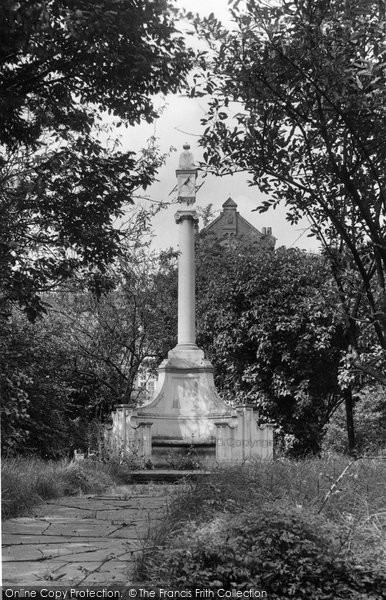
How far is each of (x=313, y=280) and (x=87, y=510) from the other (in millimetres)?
9391

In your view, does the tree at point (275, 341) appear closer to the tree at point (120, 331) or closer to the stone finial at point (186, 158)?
the tree at point (120, 331)

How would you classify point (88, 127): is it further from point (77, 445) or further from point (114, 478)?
point (77, 445)

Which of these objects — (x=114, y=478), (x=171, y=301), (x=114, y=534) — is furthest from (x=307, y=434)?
(x=114, y=534)

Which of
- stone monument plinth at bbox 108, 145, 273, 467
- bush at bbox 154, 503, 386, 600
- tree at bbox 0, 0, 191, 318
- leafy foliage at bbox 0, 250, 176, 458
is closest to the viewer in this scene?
bush at bbox 154, 503, 386, 600

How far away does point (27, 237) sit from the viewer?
6.70 meters

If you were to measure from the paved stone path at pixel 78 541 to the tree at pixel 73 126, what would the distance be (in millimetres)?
1786

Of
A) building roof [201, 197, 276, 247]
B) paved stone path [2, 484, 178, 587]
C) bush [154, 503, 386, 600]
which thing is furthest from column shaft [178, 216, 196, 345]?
bush [154, 503, 386, 600]

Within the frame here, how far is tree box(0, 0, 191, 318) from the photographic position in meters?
5.72

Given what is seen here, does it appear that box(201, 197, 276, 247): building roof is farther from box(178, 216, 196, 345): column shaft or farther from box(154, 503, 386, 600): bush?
box(154, 503, 386, 600): bush

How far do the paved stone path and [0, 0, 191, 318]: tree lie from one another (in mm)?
1786

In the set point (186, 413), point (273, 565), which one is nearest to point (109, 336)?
point (186, 413)

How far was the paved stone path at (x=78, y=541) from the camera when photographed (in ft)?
11.4

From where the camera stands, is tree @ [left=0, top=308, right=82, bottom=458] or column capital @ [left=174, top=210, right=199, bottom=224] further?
column capital @ [left=174, top=210, right=199, bottom=224]

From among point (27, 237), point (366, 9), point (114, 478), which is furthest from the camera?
point (114, 478)
